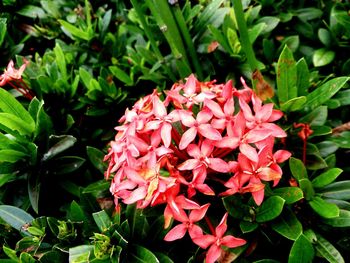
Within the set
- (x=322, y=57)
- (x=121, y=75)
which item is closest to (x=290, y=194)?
(x=322, y=57)

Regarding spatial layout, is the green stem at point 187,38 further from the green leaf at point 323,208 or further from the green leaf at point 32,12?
the green leaf at point 32,12

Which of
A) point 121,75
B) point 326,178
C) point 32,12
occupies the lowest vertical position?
point 326,178

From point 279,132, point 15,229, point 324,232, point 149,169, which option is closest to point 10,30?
point 15,229

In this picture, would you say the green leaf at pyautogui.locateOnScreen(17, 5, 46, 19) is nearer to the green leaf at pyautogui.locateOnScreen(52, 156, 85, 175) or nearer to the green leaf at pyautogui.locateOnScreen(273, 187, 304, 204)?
the green leaf at pyautogui.locateOnScreen(52, 156, 85, 175)

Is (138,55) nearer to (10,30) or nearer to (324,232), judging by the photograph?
(10,30)

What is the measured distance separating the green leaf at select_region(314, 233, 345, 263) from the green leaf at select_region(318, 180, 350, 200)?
16 cm

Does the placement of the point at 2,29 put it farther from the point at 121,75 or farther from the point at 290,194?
the point at 290,194

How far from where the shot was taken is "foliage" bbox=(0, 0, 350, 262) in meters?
1.43

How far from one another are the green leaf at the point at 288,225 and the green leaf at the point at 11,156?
93 centimetres

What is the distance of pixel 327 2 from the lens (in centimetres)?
225

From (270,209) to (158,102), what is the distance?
49cm

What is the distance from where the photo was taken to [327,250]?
1.40m

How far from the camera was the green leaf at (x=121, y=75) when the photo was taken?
1.99 meters

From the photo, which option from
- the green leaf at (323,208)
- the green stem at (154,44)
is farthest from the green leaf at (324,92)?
the green stem at (154,44)
